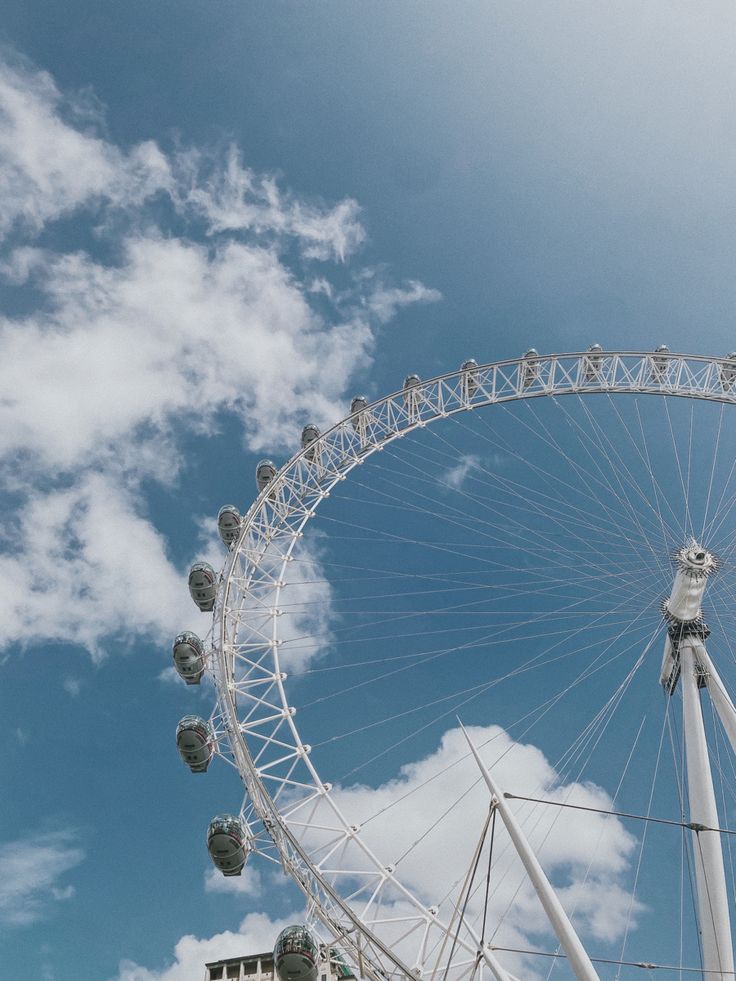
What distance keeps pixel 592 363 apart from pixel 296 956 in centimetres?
2649

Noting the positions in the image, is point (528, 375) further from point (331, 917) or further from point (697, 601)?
point (331, 917)

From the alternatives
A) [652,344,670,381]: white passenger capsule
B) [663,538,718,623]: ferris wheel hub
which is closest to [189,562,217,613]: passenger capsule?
[663,538,718,623]: ferris wheel hub

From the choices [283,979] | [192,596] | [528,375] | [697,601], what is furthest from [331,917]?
[528,375]

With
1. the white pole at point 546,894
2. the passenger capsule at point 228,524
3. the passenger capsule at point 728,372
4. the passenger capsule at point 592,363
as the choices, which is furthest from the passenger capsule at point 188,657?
the passenger capsule at point 728,372

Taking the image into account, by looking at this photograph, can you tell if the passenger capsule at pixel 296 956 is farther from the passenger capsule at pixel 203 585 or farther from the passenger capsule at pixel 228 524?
the passenger capsule at pixel 228 524

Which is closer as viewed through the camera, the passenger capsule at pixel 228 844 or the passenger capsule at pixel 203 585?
the passenger capsule at pixel 228 844

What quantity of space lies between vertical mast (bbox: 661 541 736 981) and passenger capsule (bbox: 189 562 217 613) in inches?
616

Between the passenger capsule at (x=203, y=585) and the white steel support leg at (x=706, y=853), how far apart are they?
1599 centimetres

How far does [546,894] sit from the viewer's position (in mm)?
13461

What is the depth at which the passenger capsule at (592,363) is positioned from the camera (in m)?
33.6

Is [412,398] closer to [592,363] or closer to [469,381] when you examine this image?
[469,381]

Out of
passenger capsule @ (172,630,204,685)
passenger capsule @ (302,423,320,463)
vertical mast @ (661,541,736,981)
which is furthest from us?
passenger capsule @ (302,423,320,463)

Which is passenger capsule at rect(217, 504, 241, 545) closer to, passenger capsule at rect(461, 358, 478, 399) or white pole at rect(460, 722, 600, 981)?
passenger capsule at rect(461, 358, 478, 399)

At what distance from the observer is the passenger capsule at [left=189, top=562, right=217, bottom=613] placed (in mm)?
26500
